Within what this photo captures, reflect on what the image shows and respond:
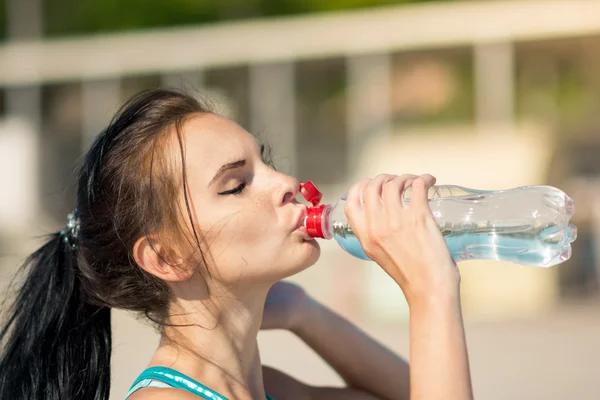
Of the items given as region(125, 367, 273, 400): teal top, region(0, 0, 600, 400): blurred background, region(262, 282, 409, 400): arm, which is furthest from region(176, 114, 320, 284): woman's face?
region(0, 0, 600, 400): blurred background

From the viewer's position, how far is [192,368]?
215cm

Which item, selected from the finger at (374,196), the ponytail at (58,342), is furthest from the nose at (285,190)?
the ponytail at (58,342)

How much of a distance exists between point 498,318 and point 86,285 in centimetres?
836

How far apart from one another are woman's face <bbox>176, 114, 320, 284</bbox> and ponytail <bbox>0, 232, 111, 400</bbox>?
397 millimetres

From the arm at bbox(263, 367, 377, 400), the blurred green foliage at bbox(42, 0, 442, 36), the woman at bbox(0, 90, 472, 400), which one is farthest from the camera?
the blurred green foliage at bbox(42, 0, 442, 36)

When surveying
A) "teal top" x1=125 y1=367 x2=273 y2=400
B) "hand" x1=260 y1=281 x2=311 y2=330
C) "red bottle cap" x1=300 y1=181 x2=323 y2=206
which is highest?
"red bottle cap" x1=300 y1=181 x2=323 y2=206

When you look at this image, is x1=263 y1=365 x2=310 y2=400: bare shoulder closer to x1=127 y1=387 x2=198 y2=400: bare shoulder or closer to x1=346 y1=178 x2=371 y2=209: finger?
x1=127 y1=387 x2=198 y2=400: bare shoulder

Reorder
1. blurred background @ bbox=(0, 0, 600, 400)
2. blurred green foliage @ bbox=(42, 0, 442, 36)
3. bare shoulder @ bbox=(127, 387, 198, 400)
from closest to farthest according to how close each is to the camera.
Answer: bare shoulder @ bbox=(127, 387, 198, 400) → blurred background @ bbox=(0, 0, 600, 400) → blurred green foliage @ bbox=(42, 0, 442, 36)

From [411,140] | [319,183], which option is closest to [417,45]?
[411,140]

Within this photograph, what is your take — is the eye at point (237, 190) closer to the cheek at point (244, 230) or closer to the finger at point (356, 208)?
the cheek at point (244, 230)

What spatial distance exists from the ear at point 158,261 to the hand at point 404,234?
0.53 meters

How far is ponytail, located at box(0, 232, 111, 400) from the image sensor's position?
86.9 inches

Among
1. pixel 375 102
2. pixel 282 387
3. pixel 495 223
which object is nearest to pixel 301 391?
pixel 282 387

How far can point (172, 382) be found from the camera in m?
2.07
